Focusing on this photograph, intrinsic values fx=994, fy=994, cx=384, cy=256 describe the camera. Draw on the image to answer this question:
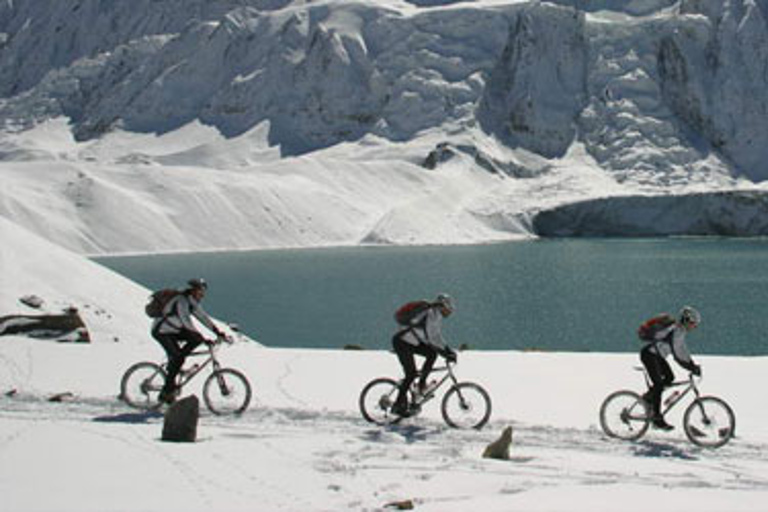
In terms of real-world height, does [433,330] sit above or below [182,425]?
above

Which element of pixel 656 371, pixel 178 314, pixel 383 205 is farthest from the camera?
pixel 383 205

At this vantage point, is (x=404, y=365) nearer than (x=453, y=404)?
Yes

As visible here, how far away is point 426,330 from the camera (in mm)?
16547

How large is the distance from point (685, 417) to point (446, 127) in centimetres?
15800

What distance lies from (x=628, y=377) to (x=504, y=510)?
10563 mm

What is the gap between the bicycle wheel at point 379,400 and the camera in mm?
17141

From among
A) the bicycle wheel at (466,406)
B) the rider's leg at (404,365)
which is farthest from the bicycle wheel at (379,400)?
the bicycle wheel at (466,406)

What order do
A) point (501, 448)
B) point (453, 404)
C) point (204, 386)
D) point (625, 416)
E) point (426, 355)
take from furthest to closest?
point (204, 386) → point (453, 404) → point (426, 355) → point (625, 416) → point (501, 448)

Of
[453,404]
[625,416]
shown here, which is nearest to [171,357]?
[453,404]

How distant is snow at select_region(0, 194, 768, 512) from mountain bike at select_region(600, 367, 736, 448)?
0.94ft

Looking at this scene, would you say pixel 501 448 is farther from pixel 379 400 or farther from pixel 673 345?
pixel 673 345

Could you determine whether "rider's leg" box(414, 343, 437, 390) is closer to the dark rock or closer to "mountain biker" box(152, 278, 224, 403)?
"mountain biker" box(152, 278, 224, 403)

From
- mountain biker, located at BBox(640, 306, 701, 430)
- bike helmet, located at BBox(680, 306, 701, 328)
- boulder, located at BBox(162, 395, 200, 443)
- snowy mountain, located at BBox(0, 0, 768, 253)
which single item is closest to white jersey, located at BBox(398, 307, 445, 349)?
mountain biker, located at BBox(640, 306, 701, 430)

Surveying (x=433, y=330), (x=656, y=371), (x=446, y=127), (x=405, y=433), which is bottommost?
(x=405, y=433)
